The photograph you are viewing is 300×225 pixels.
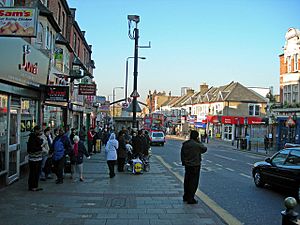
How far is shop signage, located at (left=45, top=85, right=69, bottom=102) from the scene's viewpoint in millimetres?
13938

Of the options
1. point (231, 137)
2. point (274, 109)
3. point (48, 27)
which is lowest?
point (231, 137)

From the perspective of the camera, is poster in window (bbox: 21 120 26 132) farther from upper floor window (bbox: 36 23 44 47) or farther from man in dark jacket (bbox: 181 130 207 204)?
man in dark jacket (bbox: 181 130 207 204)

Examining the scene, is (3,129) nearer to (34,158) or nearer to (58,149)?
(34,158)

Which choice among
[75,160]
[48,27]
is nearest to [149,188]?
[75,160]

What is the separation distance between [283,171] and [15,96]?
27.6 feet

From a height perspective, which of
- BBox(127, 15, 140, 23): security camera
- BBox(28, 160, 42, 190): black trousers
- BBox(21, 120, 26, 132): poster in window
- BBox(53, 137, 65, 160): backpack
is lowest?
BBox(28, 160, 42, 190): black trousers

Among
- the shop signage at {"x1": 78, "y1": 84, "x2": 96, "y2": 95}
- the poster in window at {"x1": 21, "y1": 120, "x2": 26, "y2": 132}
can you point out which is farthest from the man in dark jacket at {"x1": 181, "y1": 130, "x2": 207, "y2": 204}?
the shop signage at {"x1": 78, "y1": 84, "x2": 96, "y2": 95}

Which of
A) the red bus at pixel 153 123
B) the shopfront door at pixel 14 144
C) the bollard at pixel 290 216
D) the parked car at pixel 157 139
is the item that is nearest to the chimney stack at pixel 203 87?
the red bus at pixel 153 123

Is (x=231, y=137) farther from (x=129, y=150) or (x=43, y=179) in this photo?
(x=43, y=179)

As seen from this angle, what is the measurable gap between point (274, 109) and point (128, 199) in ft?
99.6

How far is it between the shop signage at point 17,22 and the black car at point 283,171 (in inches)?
303

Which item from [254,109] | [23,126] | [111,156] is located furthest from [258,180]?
[254,109]

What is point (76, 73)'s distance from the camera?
2131 centimetres

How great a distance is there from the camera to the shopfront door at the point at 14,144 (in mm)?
10680
